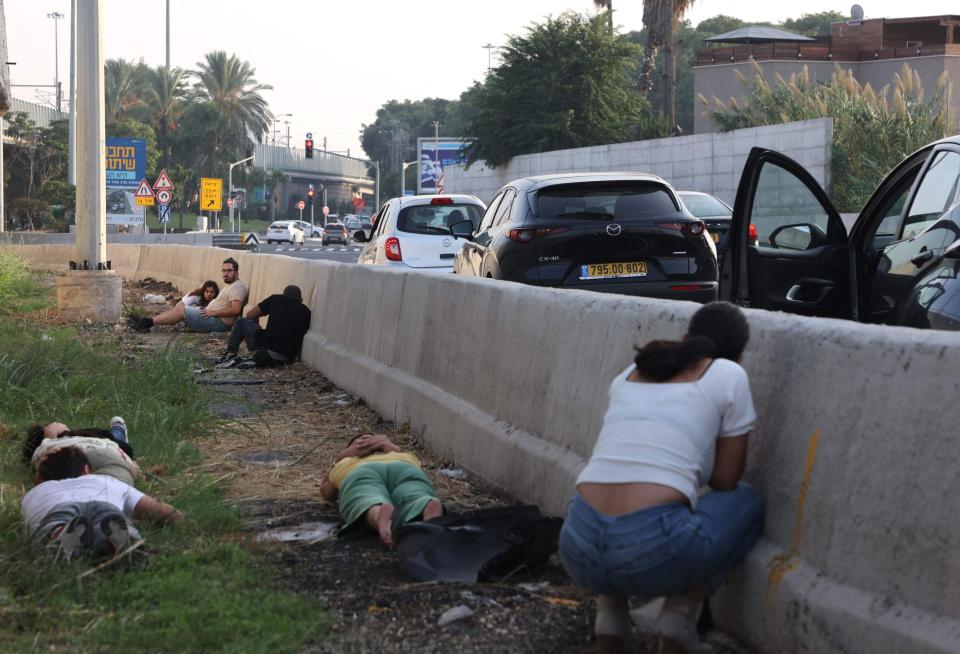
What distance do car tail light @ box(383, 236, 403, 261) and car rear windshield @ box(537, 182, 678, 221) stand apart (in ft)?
18.8

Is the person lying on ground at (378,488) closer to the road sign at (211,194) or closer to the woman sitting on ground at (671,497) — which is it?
the woman sitting on ground at (671,497)

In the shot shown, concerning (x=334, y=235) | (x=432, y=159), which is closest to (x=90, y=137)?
(x=334, y=235)

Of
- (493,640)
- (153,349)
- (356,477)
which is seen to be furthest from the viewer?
(153,349)

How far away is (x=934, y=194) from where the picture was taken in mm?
6453

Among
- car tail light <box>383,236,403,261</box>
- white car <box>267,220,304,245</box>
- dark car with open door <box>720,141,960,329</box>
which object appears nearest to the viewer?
dark car with open door <box>720,141,960,329</box>

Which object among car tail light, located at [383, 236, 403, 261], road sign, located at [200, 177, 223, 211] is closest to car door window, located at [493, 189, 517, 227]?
car tail light, located at [383, 236, 403, 261]

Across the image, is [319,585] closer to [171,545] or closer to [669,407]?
[171,545]

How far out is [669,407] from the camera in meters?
4.08

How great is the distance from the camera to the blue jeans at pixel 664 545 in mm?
3895

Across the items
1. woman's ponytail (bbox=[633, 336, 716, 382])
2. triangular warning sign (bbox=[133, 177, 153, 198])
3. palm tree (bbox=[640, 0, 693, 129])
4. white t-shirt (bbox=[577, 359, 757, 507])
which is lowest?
white t-shirt (bbox=[577, 359, 757, 507])

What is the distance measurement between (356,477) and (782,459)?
2359 millimetres

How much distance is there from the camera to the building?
49.8 metres

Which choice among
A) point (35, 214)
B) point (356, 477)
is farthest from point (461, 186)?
point (356, 477)

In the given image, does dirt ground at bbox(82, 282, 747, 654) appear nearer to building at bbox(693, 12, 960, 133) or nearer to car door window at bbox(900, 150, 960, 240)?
car door window at bbox(900, 150, 960, 240)
